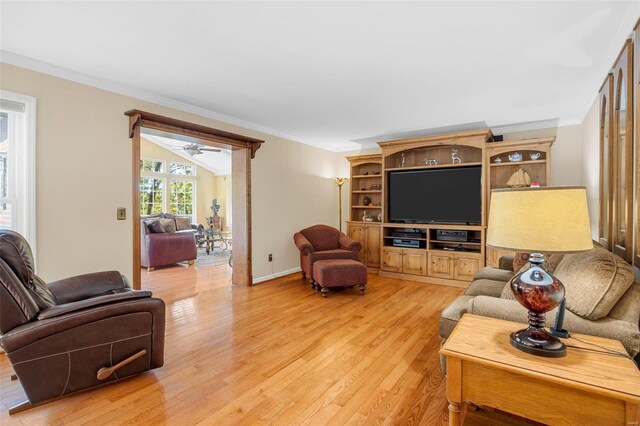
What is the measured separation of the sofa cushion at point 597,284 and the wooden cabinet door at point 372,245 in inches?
151

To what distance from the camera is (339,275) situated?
159 inches

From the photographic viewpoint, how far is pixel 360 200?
6156 mm

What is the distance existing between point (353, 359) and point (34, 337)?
2.01 metres

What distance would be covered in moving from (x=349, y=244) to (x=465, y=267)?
172 cm

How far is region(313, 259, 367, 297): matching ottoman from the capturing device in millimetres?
4012

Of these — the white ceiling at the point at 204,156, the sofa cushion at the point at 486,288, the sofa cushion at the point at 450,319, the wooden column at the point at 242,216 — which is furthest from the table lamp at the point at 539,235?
the white ceiling at the point at 204,156

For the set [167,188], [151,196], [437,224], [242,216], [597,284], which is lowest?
[597,284]

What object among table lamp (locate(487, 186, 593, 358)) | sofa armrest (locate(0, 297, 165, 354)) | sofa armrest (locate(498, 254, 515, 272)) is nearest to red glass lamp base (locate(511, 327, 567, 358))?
table lamp (locate(487, 186, 593, 358))

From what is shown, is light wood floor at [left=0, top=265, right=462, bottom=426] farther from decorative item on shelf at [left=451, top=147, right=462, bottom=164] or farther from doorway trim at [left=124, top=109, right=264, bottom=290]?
decorative item on shelf at [left=451, top=147, right=462, bottom=164]

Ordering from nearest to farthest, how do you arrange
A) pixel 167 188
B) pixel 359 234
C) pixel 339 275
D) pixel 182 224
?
pixel 339 275 < pixel 359 234 < pixel 182 224 < pixel 167 188

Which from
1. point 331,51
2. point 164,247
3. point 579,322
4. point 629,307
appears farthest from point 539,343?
point 164,247

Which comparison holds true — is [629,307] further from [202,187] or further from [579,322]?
[202,187]

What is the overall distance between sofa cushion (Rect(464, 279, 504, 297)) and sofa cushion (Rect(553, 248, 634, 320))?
0.95 m

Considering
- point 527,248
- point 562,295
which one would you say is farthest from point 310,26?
point 562,295
